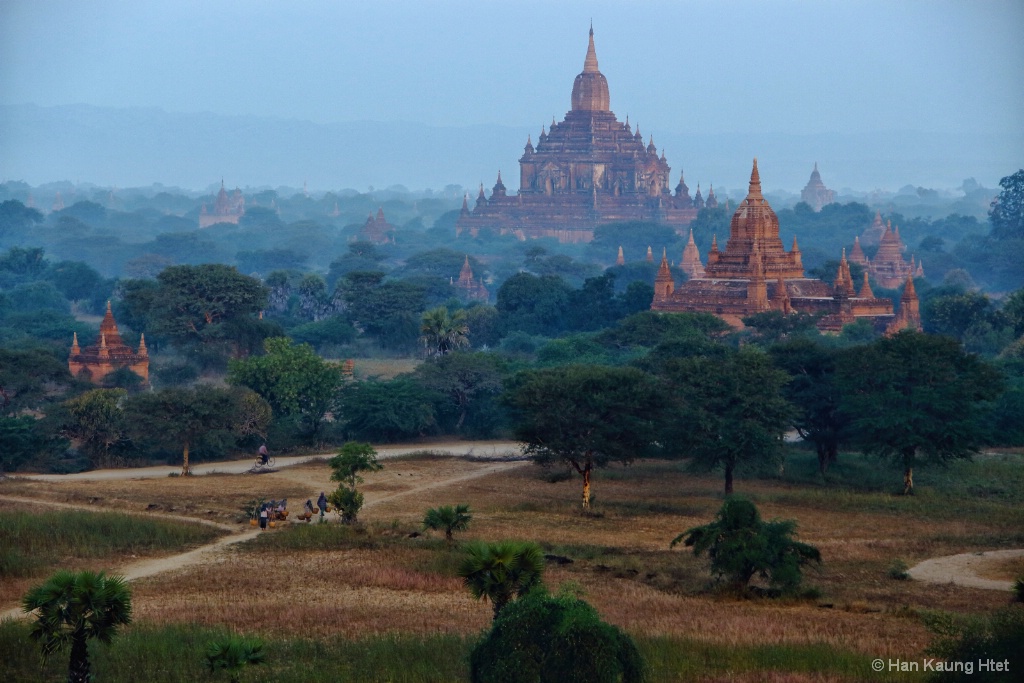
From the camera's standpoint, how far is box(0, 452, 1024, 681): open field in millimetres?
25047

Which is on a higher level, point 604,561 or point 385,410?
point 385,410

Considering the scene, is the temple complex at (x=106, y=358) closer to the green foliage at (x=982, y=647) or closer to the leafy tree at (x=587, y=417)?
the leafy tree at (x=587, y=417)

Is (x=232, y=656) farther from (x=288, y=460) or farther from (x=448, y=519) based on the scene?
(x=288, y=460)

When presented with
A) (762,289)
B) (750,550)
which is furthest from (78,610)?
(762,289)

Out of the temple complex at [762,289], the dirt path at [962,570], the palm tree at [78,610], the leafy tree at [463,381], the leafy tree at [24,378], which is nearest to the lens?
the palm tree at [78,610]

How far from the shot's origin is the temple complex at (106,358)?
194 feet

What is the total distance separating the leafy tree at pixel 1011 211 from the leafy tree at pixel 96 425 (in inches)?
3738

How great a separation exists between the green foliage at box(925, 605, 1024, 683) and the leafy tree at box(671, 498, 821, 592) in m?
4.81

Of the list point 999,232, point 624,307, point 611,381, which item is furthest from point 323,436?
point 999,232

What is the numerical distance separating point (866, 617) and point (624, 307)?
4993 centimetres

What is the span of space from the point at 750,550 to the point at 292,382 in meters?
23.9

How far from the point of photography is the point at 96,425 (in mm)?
46000

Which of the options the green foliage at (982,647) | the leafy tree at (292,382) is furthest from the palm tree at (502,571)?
the leafy tree at (292,382)

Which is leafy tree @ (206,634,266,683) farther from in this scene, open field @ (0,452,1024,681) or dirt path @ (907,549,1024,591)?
dirt path @ (907,549,1024,591)
